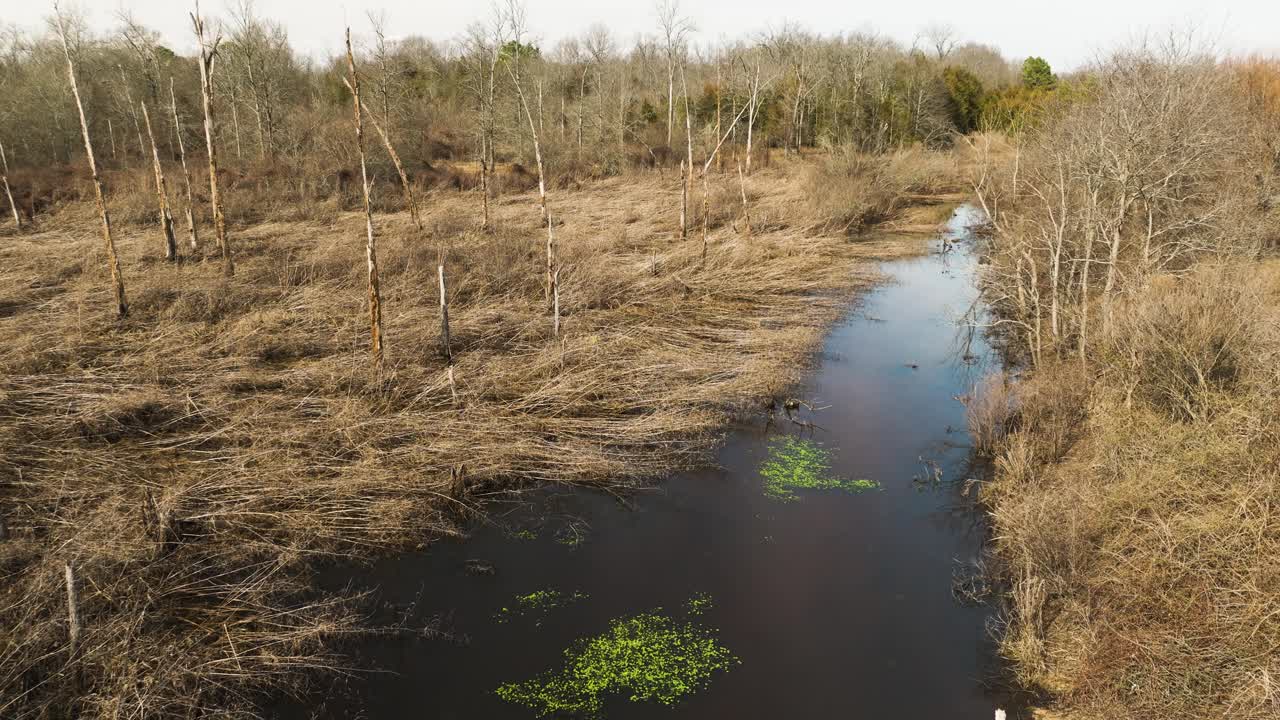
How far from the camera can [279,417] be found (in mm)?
10023

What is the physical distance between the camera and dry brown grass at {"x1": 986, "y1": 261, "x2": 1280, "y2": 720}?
597cm

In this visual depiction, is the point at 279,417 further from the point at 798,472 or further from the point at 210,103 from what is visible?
the point at 210,103

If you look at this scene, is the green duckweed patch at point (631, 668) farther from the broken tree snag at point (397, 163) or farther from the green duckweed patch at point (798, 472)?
the broken tree snag at point (397, 163)

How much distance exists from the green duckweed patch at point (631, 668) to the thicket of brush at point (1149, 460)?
2.78 meters

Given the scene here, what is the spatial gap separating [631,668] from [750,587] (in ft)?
5.88

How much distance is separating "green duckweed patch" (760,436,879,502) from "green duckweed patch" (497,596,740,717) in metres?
3.07

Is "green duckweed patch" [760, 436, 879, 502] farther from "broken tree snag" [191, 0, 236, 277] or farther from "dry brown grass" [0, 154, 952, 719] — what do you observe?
"broken tree snag" [191, 0, 236, 277]

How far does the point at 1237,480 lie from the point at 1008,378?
21.2 feet

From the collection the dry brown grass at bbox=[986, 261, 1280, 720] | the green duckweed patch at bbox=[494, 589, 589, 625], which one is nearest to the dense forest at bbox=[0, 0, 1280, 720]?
the dry brown grass at bbox=[986, 261, 1280, 720]

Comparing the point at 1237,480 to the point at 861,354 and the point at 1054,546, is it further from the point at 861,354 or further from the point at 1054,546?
the point at 861,354

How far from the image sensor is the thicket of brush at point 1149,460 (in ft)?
20.0

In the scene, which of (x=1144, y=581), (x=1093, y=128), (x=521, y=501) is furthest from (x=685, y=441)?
(x=1093, y=128)

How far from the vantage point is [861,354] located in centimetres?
1545

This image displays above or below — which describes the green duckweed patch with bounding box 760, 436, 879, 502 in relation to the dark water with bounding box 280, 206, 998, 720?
above
